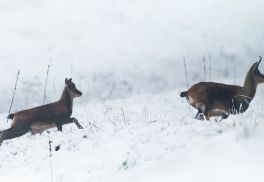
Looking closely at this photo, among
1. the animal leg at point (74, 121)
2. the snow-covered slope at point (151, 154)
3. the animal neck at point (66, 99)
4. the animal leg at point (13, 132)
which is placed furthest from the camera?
the animal neck at point (66, 99)

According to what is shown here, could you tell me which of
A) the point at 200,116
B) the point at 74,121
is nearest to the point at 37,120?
the point at 74,121

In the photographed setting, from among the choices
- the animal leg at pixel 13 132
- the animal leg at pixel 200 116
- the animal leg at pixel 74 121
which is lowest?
the animal leg at pixel 13 132

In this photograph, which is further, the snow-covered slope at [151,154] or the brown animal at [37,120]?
the brown animal at [37,120]

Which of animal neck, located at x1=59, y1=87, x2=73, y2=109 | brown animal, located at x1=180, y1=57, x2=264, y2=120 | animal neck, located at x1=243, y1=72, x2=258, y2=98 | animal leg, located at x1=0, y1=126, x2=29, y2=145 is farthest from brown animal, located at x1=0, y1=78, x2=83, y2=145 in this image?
animal neck, located at x1=243, y1=72, x2=258, y2=98

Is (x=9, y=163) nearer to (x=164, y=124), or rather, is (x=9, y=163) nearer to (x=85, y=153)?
(x=85, y=153)

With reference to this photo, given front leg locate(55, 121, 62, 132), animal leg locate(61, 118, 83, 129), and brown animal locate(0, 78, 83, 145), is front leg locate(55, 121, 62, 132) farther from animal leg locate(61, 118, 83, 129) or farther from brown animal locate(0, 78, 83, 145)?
animal leg locate(61, 118, 83, 129)

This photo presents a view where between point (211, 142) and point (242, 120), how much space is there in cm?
151

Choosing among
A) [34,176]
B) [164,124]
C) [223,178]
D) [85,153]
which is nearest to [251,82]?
[164,124]

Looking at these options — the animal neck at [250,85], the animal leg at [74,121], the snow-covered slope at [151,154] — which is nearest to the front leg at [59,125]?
the animal leg at [74,121]

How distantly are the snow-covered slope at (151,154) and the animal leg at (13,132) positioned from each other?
265cm

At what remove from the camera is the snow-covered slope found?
24.5 ft

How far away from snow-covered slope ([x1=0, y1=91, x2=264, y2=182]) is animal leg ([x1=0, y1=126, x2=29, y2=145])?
104 inches

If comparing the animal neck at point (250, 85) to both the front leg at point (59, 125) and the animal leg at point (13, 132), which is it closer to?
the front leg at point (59, 125)

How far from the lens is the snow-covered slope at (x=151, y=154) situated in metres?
7.48
